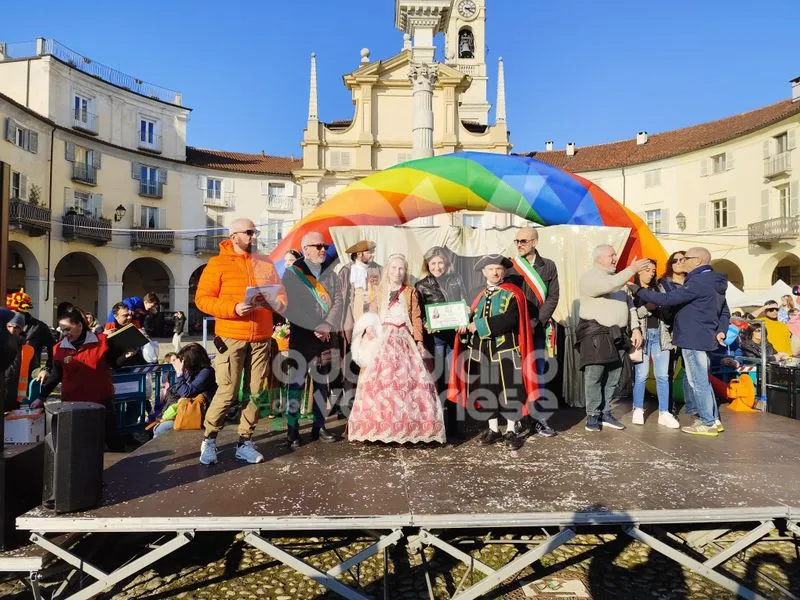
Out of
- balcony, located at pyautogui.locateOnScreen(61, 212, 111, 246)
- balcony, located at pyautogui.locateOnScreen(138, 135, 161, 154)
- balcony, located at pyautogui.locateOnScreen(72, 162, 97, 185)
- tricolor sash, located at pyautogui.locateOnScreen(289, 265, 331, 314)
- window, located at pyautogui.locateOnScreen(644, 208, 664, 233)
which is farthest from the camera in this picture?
window, located at pyautogui.locateOnScreen(644, 208, 664, 233)

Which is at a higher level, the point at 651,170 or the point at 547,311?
the point at 651,170

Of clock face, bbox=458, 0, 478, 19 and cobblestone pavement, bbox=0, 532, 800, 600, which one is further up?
clock face, bbox=458, 0, 478, 19

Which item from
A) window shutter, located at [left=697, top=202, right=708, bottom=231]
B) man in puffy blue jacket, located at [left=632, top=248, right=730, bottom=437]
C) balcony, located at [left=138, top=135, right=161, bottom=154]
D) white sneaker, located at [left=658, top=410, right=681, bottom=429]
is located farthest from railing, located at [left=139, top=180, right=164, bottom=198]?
white sneaker, located at [left=658, top=410, right=681, bottom=429]

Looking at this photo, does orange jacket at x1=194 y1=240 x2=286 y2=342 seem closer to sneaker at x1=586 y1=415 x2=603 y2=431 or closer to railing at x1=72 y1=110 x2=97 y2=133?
sneaker at x1=586 y1=415 x2=603 y2=431

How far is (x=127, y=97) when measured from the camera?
31.5 metres

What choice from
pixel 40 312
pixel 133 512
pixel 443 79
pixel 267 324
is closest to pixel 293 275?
pixel 267 324

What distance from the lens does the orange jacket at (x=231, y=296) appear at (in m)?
4.15

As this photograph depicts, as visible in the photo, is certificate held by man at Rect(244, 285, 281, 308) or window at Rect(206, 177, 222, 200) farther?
window at Rect(206, 177, 222, 200)

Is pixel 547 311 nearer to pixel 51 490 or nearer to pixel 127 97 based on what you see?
pixel 51 490

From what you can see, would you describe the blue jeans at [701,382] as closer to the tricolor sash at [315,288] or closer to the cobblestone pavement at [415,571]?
→ the cobblestone pavement at [415,571]

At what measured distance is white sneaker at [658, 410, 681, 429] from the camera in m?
5.68

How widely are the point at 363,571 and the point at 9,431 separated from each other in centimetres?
350

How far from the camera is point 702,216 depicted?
3109 centimetres

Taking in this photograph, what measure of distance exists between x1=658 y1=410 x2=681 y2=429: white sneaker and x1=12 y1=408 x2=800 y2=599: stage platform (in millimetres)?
465
